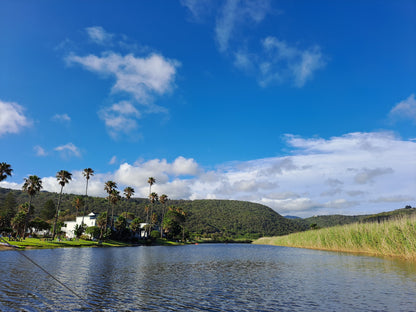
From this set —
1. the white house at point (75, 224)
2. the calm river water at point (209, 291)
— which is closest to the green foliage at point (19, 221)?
the white house at point (75, 224)

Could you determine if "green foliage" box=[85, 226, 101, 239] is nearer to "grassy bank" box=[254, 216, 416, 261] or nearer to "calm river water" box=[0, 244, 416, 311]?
"grassy bank" box=[254, 216, 416, 261]

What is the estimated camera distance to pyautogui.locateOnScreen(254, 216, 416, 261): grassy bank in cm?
3779

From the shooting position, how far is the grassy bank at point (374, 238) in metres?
37.8

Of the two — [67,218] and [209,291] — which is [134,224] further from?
[209,291]

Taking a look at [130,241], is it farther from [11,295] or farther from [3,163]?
[11,295]

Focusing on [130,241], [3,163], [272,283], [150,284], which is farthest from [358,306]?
[130,241]

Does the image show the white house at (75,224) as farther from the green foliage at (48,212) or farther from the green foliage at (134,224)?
the green foliage at (48,212)

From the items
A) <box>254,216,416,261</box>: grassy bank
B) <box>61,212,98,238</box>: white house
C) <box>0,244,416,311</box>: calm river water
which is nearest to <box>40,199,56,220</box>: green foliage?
<box>61,212,98,238</box>: white house

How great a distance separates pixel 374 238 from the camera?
4725 centimetres

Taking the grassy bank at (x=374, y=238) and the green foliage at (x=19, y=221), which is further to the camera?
the green foliage at (x=19, y=221)

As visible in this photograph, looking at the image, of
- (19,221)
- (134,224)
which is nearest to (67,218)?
(134,224)

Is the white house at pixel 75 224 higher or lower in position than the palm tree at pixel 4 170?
lower

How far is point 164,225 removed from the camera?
151250 millimetres

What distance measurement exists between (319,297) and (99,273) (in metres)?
22.9
